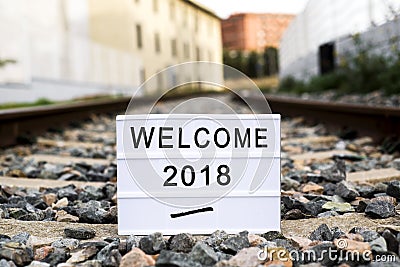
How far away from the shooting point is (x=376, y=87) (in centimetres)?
962

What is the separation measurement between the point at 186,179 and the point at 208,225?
18 cm

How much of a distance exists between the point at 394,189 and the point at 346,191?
21cm

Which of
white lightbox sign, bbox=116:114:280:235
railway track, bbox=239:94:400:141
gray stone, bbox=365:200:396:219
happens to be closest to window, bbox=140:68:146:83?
railway track, bbox=239:94:400:141

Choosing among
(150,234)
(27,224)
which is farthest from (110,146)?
(150,234)

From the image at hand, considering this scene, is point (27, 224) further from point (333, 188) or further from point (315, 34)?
point (315, 34)

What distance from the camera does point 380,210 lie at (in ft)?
7.39

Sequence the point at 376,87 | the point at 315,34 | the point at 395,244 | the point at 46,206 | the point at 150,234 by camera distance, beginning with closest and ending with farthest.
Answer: the point at 395,244
the point at 150,234
the point at 46,206
the point at 376,87
the point at 315,34

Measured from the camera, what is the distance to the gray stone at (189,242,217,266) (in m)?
1.73

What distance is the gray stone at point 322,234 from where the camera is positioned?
6.56 feet

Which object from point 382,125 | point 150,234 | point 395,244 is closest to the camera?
point 395,244

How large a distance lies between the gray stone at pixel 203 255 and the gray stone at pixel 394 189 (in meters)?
1.13

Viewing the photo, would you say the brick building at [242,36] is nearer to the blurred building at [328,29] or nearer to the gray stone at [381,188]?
the blurred building at [328,29]

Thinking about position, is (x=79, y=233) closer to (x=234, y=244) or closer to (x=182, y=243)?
(x=182, y=243)

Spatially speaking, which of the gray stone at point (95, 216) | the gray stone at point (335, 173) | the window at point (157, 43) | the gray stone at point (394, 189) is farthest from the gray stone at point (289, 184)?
the window at point (157, 43)
